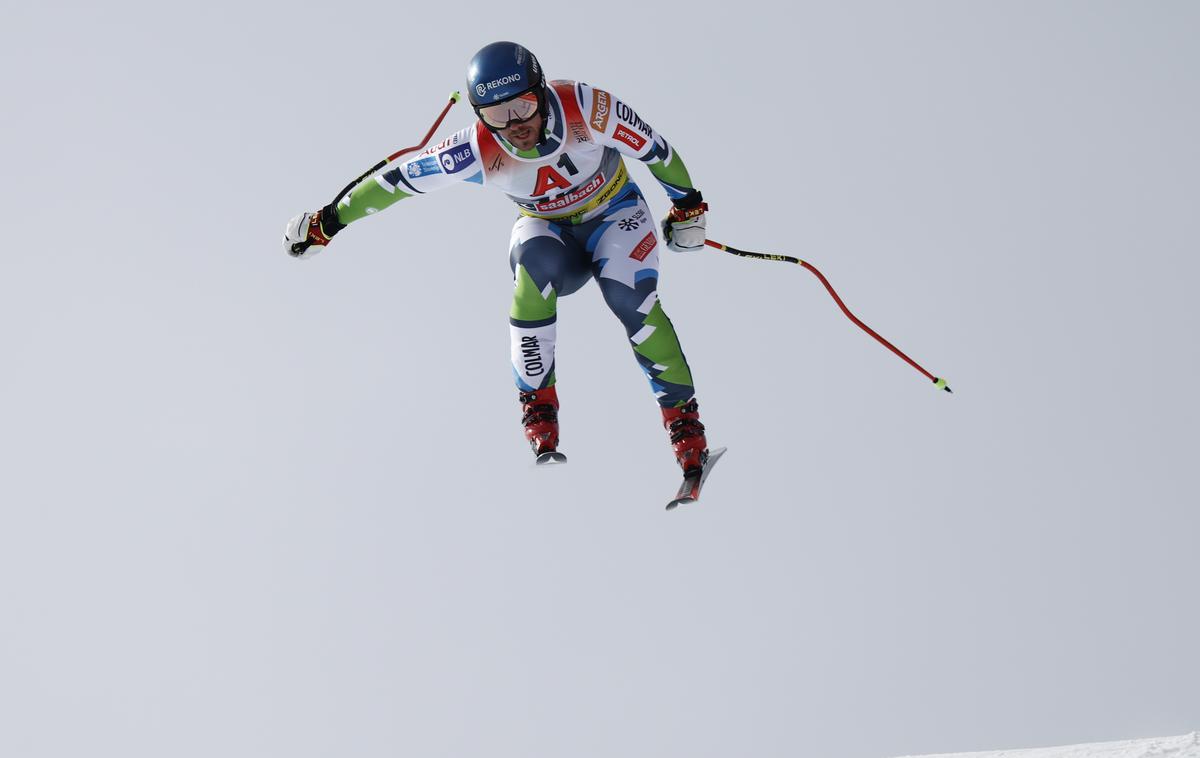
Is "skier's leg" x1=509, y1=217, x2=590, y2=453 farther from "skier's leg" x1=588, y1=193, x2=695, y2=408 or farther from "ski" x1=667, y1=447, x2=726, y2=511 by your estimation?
"ski" x1=667, y1=447, x2=726, y2=511

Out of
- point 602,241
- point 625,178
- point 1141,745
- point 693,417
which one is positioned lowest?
point 1141,745

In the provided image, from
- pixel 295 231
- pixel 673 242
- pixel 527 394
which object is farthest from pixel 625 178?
pixel 295 231

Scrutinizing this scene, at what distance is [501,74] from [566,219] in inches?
43.3

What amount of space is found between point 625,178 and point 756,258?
1046 millimetres

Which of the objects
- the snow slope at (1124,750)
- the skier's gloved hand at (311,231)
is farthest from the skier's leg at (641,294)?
the snow slope at (1124,750)

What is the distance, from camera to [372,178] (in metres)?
6.55

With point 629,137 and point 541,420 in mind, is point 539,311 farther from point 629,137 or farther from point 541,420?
point 629,137

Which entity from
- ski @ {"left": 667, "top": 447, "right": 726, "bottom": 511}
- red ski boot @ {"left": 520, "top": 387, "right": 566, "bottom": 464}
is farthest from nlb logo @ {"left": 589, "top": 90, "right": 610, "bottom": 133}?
ski @ {"left": 667, "top": 447, "right": 726, "bottom": 511}

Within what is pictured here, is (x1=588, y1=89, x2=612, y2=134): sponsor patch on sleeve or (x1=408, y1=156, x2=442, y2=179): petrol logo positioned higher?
(x1=588, y1=89, x2=612, y2=134): sponsor patch on sleeve

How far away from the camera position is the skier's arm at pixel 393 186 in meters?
6.30

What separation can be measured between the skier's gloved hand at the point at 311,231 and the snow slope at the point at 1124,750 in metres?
6.62

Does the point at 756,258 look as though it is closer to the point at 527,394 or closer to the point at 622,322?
the point at 622,322

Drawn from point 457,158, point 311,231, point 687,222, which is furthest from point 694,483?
point 311,231

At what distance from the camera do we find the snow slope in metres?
7.93
